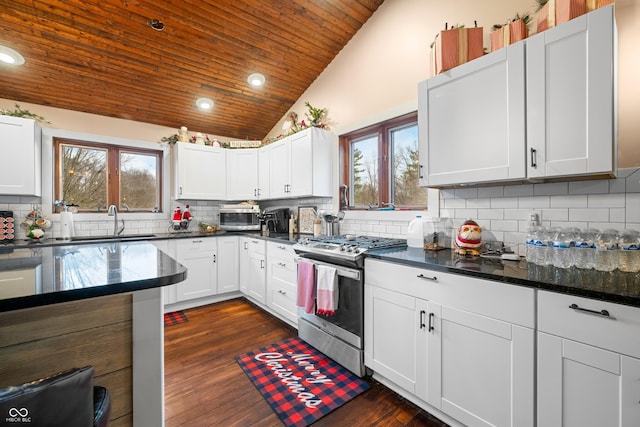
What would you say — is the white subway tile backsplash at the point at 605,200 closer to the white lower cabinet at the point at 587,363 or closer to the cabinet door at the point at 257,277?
the white lower cabinet at the point at 587,363

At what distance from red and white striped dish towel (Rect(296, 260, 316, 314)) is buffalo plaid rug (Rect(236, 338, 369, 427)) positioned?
0.40 m

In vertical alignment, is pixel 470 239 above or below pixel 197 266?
above

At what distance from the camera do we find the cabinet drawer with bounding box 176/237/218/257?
11.3 feet

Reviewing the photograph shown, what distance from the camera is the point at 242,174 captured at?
4.18 meters

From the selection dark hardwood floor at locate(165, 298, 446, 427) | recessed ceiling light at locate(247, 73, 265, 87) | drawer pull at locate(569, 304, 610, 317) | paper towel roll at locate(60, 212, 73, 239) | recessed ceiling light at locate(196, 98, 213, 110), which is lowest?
dark hardwood floor at locate(165, 298, 446, 427)

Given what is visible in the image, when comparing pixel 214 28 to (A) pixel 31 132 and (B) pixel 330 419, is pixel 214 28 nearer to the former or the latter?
(A) pixel 31 132

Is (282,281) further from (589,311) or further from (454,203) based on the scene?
(589,311)

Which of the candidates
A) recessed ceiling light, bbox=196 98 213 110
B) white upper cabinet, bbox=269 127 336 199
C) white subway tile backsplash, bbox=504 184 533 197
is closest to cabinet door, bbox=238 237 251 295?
white upper cabinet, bbox=269 127 336 199

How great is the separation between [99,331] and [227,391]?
1.25 m

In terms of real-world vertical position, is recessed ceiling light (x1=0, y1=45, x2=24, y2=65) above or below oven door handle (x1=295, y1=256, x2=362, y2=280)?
above

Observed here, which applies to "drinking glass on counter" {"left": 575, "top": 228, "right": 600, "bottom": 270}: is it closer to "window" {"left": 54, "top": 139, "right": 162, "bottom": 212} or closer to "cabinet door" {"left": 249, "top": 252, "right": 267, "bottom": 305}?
"cabinet door" {"left": 249, "top": 252, "right": 267, "bottom": 305}

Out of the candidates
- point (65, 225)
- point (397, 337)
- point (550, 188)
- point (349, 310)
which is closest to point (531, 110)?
point (550, 188)

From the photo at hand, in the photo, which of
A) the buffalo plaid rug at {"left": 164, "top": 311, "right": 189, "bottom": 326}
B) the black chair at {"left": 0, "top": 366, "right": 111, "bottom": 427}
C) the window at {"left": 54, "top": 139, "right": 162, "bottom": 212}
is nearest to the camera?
the black chair at {"left": 0, "top": 366, "right": 111, "bottom": 427}

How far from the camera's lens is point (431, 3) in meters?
2.45
